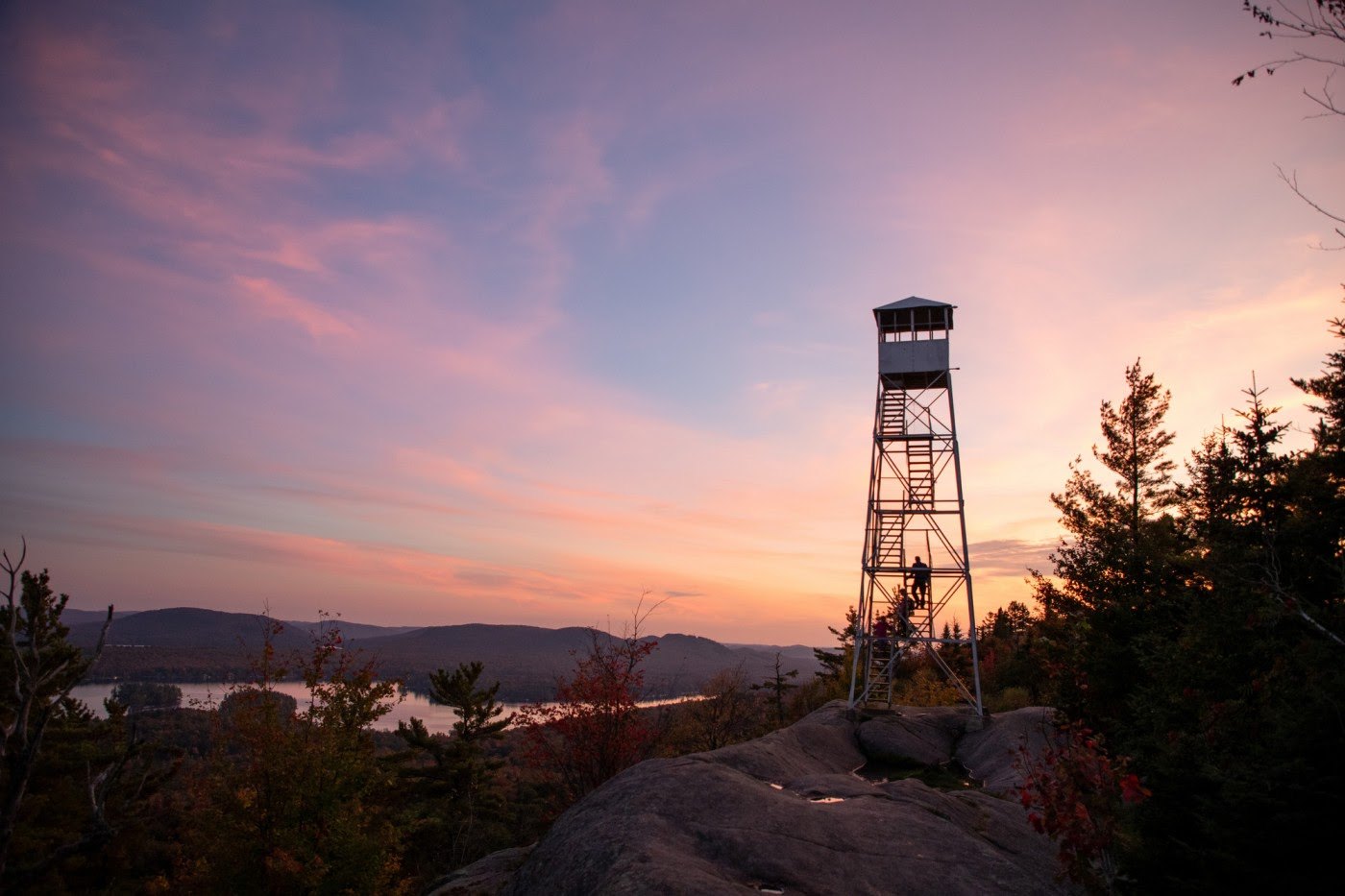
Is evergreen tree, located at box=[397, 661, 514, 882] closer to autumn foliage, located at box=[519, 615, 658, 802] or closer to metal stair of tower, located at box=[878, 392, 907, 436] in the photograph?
autumn foliage, located at box=[519, 615, 658, 802]

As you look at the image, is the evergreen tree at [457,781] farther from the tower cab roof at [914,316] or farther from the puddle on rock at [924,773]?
the tower cab roof at [914,316]

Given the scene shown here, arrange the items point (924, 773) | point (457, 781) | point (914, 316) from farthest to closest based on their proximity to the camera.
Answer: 1. point (457, 781)
2. point (914, 316)
3. point (924, 773)

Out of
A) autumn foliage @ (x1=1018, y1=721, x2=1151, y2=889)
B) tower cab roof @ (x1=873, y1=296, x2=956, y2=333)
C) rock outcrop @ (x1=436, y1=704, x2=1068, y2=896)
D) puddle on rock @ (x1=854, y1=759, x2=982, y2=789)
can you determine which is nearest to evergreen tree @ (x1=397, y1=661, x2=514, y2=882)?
puddle on rock @ (x1=854, y1=759, x2=982, y2=789)

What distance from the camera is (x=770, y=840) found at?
7.67m

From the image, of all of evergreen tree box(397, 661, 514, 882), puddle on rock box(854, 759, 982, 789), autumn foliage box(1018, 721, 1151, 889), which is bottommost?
evergreen tree box(397, 661, 514, 882)

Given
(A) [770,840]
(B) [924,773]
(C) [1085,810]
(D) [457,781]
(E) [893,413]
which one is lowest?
(D) [457,781]

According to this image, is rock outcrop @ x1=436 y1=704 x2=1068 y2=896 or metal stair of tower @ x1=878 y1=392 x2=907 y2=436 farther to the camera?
metal stair of tower @ x1=878 y1=392 x2=907 y2=436

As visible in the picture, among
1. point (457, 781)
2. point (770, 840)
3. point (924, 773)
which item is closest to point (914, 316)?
point (924, 773)

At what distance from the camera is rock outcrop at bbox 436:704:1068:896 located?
694 cm

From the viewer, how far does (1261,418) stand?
552 inches

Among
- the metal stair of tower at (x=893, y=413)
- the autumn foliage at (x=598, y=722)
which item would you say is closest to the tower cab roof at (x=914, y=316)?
the metal stair of tower at (x=893, y=413)

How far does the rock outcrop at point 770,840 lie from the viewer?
6.94 metres

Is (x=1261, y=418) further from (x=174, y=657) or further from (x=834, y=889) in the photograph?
(x=174, y=657)

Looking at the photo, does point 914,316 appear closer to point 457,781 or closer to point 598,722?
point 598,722
